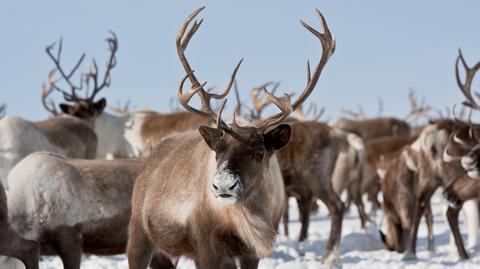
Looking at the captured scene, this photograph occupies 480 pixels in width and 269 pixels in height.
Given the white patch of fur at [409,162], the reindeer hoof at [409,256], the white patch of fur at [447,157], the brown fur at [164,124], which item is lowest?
the reindeer hoof at [409,256]

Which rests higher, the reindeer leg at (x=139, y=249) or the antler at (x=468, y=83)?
the antler at (x=468, y=83)

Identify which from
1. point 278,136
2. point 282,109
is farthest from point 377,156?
point 278,136

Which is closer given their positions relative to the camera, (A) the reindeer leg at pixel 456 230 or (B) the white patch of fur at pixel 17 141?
(A) the reindeer leg at pixel 456 230

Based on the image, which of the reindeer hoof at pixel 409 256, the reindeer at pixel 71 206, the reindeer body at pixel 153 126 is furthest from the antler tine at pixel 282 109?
the reindeer body at pixel 153 126

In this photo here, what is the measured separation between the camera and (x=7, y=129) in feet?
32.8

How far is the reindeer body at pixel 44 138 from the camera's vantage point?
985 cm

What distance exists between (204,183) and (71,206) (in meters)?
2.07

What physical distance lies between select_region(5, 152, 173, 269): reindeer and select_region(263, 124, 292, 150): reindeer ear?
6.36ft

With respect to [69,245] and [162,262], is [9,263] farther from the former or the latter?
[162,262]

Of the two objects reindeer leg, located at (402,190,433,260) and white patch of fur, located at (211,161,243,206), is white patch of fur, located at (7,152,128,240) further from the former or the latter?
reindeer leg, located at (402,190,433,260)

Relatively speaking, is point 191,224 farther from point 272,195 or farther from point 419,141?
point 419,141

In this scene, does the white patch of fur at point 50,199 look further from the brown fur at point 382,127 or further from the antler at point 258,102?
the brown fur at point 382,127

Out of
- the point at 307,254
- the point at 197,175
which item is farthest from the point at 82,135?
the point at 197,175

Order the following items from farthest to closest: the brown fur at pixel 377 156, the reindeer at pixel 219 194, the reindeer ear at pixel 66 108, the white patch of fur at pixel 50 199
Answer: the brown fur at pixel 377 156
the reindeer ear at pixel 66 108
the white patch of fur at pixel 50 199
the reindeer at pixel 219 194
